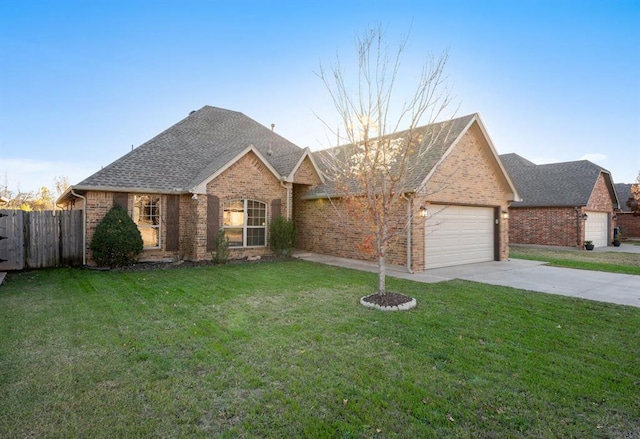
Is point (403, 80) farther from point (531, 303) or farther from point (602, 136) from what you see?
point (602, 136)

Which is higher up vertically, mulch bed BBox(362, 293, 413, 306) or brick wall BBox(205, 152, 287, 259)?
brick wall BBox(205, 152, 287, 259)

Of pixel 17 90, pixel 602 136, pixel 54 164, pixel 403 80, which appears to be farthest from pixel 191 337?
pixel 54 164

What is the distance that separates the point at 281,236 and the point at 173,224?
165 inches

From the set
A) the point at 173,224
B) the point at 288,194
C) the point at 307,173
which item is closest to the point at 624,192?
the point at 307,173

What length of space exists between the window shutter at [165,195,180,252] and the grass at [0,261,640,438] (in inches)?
218

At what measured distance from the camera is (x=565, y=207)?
2030cm

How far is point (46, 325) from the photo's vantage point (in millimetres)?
5391

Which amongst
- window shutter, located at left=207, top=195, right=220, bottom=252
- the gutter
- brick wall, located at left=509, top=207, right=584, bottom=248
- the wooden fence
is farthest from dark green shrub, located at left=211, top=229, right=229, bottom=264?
brick wall, located at left=509, top=207, right=584, bottom=248

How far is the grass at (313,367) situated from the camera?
2.93 m

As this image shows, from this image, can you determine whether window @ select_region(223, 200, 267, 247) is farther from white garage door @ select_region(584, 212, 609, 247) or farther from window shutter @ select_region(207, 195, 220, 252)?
white garage door @ select_region(584, 212, 609, 247)

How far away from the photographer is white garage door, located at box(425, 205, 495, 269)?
468 inches

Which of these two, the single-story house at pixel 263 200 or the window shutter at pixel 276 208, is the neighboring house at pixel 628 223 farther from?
the window shutter at pixel 276 208

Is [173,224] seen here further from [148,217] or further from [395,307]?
[395,307]

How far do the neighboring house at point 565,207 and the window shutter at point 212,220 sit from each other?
1848 cm
